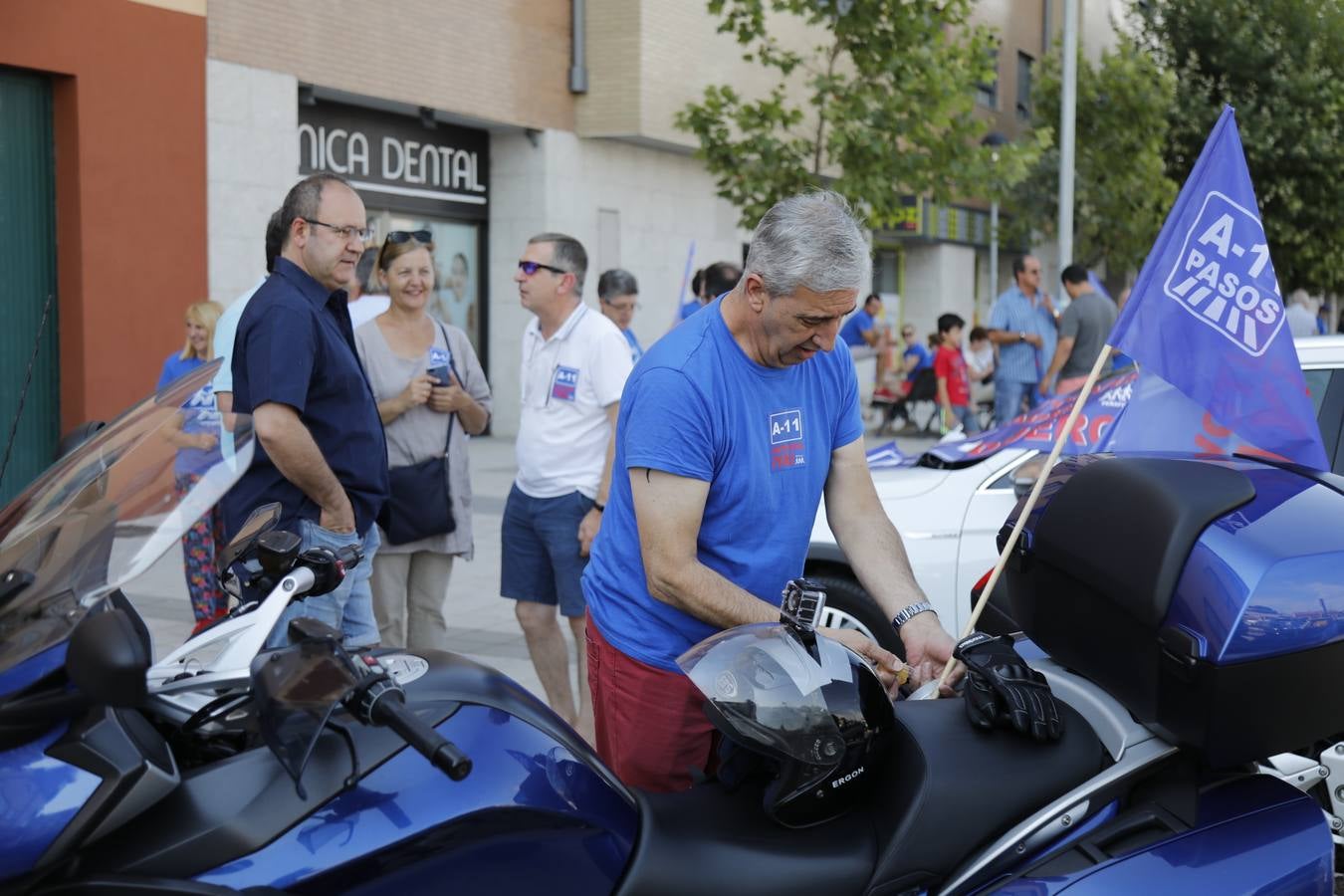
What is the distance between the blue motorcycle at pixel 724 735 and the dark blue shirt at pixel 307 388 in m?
1.40

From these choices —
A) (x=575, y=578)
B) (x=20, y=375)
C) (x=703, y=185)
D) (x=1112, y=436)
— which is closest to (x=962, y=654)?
(x=1112, y=436)

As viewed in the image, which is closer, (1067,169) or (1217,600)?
(1217,600)

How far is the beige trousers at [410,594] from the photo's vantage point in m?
5.30

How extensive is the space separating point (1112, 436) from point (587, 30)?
14.5 meters

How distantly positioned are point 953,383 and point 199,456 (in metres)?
14.4

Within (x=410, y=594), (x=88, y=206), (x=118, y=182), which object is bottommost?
(x=410, y=594)

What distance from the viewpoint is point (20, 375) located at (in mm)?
10750

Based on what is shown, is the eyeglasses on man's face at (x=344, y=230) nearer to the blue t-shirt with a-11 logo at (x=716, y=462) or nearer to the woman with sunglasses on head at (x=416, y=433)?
the woman with sunglasses on head at (x=416, y=433)

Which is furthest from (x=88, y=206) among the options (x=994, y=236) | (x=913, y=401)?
(x=994, y=236)

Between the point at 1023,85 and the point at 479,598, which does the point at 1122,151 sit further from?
the point at 479,598

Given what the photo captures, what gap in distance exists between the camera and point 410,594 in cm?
546

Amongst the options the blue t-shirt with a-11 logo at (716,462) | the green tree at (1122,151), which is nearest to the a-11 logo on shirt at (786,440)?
the blue t-shirt with a-11 logo at (716,462)

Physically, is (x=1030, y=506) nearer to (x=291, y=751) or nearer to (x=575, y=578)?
(x=291, y=751)

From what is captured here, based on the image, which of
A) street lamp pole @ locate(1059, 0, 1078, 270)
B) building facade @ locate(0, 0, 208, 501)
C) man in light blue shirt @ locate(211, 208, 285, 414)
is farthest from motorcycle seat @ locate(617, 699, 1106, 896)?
street lamp pole @ locate(1059, 0, 1078, 270)
